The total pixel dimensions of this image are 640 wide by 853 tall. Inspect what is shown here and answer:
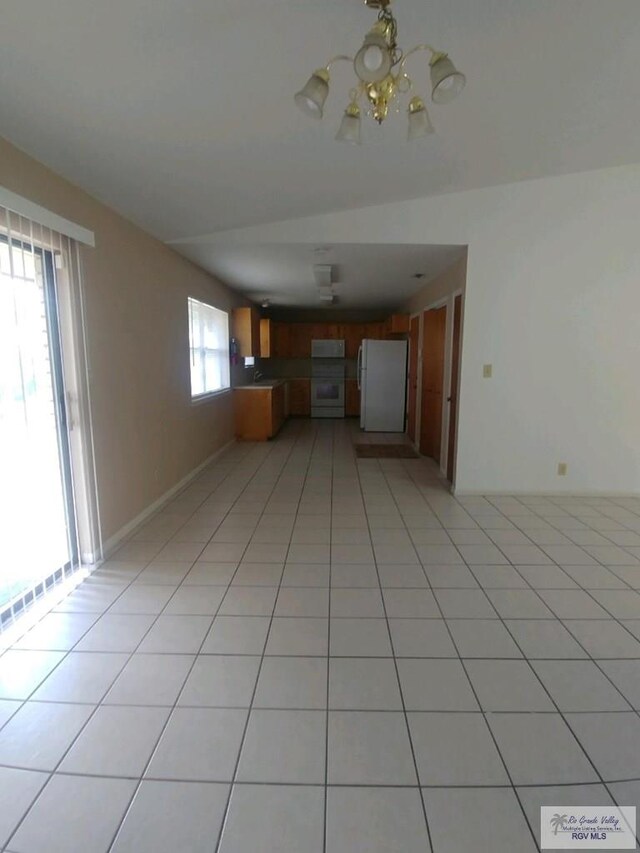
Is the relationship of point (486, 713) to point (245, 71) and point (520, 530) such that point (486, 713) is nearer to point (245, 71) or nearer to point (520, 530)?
point (520, 530)

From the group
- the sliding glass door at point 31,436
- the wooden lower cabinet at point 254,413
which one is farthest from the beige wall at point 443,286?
the sliding glass door at point 31,436

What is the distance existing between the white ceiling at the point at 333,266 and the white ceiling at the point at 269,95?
2.28 ft

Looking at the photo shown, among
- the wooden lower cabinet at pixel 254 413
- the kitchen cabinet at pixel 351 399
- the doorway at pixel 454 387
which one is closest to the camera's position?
the doorway at pixel 454 387

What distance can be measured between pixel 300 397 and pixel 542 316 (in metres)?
5.73

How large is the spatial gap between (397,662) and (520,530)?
6.12 feet

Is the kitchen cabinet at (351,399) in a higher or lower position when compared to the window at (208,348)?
lower

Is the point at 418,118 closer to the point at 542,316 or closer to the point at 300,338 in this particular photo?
the point at 542,316

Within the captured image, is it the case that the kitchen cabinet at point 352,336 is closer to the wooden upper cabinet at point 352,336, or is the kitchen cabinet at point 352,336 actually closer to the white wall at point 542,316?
the wooden upper cabinet at point 352,336

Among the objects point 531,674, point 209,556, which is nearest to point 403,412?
point 209,556

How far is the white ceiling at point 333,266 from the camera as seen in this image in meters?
3.88

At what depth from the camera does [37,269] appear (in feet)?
7.42

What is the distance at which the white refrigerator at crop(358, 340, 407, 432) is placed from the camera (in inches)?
282

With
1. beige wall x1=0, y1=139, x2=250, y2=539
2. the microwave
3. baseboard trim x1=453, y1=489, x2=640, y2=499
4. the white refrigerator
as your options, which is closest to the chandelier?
beige wall x1=0, y1=139, x2=250, y2=539

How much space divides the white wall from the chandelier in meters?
2.05
